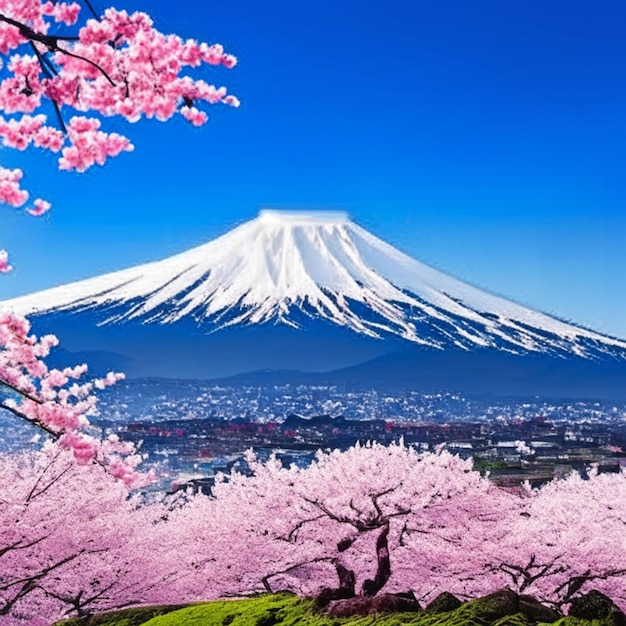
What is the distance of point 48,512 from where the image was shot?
1012 centimetres

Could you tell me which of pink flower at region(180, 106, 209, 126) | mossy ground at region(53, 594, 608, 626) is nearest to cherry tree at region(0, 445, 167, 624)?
mossy ground at region(53, 594, 608, 626)

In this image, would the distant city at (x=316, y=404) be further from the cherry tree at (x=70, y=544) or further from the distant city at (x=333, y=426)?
the cherry tree at (x=70, y=544)

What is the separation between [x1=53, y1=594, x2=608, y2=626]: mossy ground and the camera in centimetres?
475

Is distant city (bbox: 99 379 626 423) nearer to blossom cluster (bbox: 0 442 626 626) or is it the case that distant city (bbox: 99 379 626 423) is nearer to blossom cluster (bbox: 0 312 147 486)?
blossom cluster (bbox: 0 442 626 626)

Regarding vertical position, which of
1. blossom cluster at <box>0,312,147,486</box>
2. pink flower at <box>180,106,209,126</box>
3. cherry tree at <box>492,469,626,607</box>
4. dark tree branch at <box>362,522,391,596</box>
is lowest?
cherry tree at <box>492,469,626,607</box>

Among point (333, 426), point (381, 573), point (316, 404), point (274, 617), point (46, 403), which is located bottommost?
point (381, 573)

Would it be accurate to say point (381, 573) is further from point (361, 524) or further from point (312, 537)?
point (312, 537)

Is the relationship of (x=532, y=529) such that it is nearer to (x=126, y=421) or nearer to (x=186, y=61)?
(x=186, y=61)

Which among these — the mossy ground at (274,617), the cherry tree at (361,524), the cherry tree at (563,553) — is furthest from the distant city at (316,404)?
the mossy ground at (274,617)

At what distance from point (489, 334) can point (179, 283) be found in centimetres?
2791

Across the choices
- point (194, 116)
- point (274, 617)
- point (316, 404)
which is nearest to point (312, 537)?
point (274, 617)

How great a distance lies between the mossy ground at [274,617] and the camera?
4754mm

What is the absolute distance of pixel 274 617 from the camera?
19.1 ft

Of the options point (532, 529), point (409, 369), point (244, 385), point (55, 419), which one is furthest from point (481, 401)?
point (55, 419)
